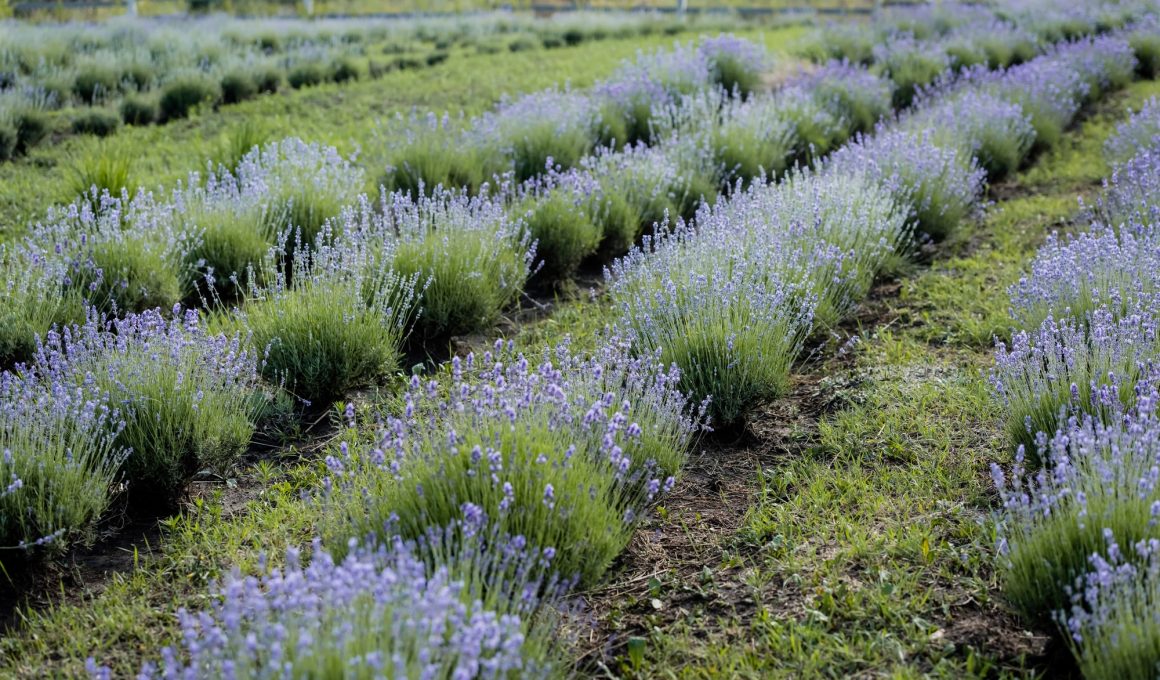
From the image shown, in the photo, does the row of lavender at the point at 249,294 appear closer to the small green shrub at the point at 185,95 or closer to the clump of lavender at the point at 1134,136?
the clump of lavender at the point at 1134,136

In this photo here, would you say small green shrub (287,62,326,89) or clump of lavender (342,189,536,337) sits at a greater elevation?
small green shrub (287,62,326,89)

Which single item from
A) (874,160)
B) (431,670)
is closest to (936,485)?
(431,670)

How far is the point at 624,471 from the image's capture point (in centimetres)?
324

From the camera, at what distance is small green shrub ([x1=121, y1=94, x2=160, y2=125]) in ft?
30.3

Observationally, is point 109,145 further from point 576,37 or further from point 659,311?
point 576,37

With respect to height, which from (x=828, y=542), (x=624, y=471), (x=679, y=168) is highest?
(x=679, y=168)

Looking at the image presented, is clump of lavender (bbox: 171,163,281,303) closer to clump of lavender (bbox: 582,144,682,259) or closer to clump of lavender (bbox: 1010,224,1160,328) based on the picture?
clump of lavender (bbox: 582,144,682,259)

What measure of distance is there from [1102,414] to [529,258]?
9.98 ft

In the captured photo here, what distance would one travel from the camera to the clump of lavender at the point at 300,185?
596 cm

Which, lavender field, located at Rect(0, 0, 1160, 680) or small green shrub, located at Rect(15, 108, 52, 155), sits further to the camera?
small green shrub, located at Rect(15, 108, 52, 155)

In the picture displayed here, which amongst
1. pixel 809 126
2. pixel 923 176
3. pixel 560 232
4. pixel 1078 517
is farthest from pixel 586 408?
pixel 809 126

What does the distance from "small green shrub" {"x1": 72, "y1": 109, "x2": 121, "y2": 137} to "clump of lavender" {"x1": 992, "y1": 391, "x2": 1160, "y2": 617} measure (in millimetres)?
8426

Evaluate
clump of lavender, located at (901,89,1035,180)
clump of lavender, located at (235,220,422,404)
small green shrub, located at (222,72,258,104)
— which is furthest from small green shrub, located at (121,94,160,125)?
clump of lavender, located at (901,89,1035,180)

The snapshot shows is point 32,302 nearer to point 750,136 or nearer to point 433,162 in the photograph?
point 433,162
